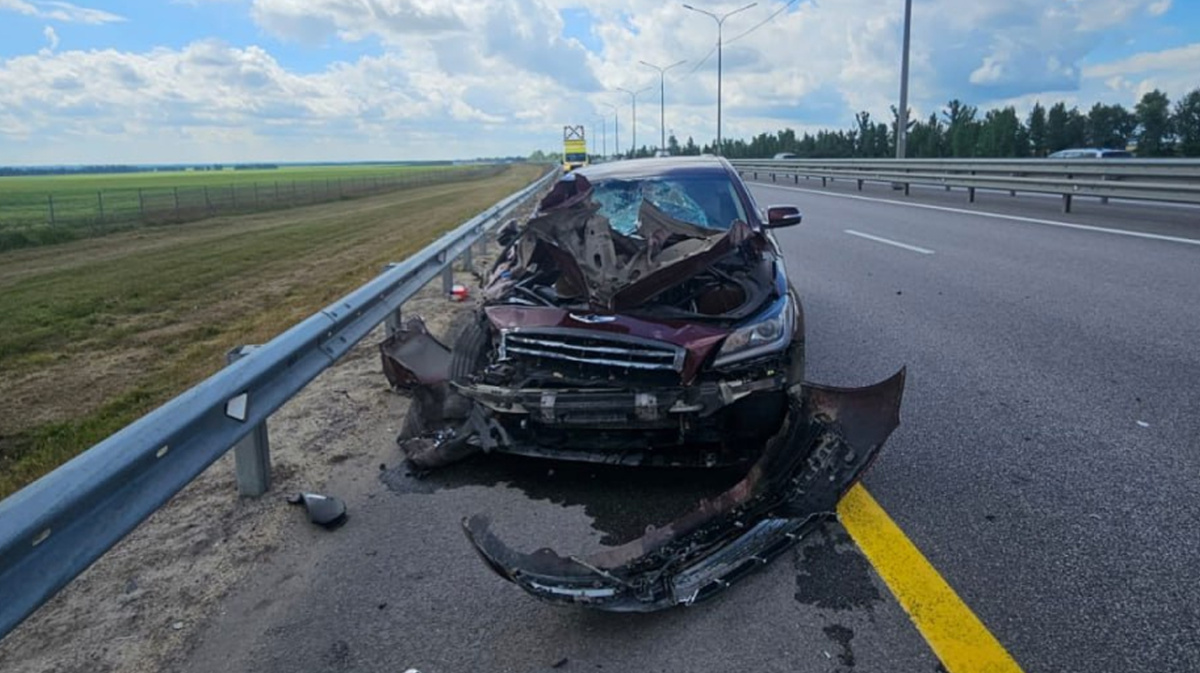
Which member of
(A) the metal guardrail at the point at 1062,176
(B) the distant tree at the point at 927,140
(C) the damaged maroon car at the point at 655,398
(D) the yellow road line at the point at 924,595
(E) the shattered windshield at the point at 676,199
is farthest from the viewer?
(B) the distant tree at the point at 927,140

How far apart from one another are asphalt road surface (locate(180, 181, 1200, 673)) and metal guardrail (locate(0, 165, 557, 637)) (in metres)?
0.56

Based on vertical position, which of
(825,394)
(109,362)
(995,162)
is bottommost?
(109,362)

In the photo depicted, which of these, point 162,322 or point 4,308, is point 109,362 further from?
point 4,308

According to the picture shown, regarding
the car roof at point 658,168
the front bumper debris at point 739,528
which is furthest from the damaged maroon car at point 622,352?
the car roof at point 658,168

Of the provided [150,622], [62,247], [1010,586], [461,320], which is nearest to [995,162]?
[461,320]

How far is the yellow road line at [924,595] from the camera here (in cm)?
267

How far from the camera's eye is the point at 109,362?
28.0 ft

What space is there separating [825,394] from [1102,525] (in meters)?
1.28

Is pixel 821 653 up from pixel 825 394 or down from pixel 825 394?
down

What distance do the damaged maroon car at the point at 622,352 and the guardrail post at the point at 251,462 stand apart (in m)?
0.75

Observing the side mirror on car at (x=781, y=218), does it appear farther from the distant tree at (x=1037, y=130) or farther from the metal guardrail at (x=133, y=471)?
the distant tree at (x=1037, y=130)

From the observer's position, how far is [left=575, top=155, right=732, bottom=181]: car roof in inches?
270

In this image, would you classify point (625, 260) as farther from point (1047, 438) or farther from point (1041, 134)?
point (1041, 134)

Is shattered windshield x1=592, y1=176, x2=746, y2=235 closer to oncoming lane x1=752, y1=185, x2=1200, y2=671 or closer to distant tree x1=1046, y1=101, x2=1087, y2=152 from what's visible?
oncoming lane x1=752, y1=185, x2=1200, y2=671
